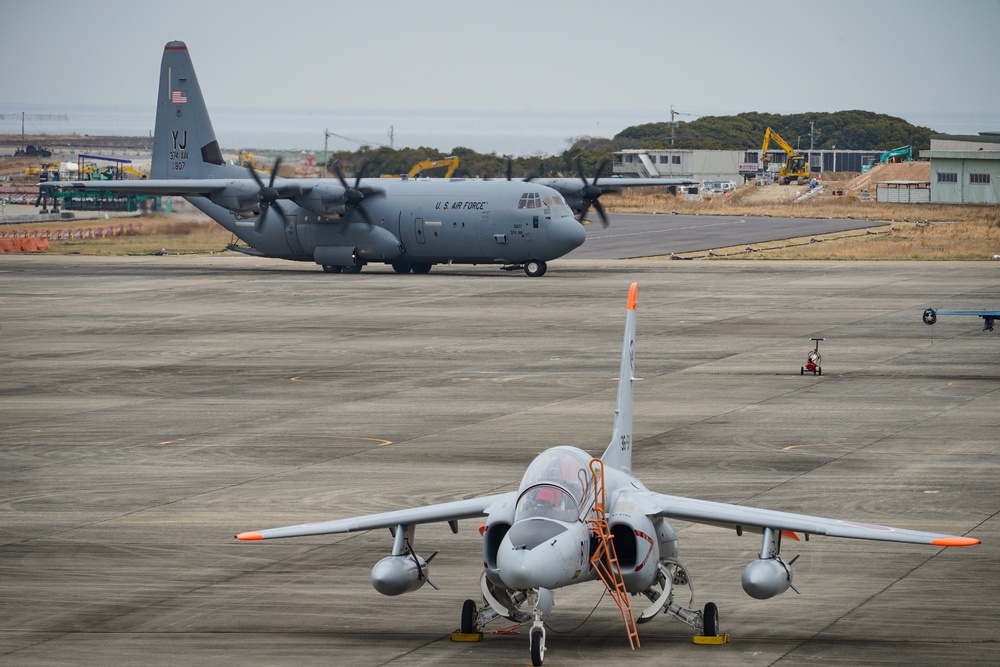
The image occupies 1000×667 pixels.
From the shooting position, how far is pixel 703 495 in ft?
70.3

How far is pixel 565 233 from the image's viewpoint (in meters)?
63.1

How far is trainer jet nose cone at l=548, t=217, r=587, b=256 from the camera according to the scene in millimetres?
63062

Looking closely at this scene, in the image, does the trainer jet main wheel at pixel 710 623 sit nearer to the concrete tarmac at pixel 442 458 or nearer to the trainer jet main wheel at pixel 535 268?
the concrete tarmac at pixel 442 458

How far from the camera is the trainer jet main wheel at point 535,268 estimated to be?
6612 cm

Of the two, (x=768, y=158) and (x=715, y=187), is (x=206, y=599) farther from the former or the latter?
(x=768, y=158)

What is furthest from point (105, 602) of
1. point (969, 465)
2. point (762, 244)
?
point (762, 244)

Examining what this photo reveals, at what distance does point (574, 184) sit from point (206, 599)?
2099 inches

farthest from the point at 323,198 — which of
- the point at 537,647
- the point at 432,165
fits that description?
the point at 537,647

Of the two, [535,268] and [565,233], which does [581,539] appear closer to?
[565,233]

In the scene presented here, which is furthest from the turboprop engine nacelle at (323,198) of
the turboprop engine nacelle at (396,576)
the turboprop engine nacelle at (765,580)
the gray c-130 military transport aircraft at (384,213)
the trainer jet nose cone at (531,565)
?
the trainer jet nose cone at (531,565)

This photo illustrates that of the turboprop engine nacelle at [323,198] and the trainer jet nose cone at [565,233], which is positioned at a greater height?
the turboprop engine nacelle at [323,198]

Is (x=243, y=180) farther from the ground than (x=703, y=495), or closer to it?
farther from the ground

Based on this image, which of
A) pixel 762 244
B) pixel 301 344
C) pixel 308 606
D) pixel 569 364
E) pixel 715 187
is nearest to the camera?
pixel 308 606

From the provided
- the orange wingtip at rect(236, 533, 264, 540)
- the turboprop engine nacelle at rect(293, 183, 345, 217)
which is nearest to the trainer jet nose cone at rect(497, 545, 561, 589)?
the orange wingtip at rect(236, 533, 264, 540)
